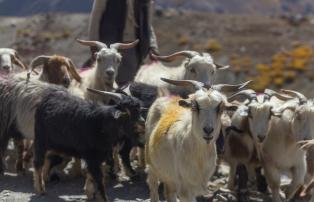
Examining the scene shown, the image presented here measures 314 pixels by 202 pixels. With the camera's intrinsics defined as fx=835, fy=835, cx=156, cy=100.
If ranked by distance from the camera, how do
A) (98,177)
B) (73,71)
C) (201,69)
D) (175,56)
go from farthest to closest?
(175,56) < (73,71) < (201,69) < (98,177)

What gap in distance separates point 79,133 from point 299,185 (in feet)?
9.75

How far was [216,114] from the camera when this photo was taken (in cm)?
836

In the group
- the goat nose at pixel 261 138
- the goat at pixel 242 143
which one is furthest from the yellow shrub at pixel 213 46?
the goat nose at pixel 261 138

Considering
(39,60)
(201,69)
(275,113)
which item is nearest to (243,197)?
(275,113)

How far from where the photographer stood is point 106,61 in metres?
11.6

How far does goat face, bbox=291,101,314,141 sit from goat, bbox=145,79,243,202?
1.69m

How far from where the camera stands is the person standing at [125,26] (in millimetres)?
13656

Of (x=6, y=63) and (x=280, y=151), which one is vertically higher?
(x=6, y=63)

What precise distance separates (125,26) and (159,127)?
4.67m

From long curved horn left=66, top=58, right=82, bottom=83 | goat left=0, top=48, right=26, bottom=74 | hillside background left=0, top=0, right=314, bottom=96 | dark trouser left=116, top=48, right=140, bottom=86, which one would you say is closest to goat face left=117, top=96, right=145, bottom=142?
long curved horn left=66, top=58, right=82, bottom=83

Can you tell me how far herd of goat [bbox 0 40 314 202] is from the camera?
8.82 meters

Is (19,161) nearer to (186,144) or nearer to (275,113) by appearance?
(275,113)

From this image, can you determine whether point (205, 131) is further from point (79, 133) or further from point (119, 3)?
point (119, 3)

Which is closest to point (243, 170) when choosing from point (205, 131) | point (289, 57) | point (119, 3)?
point (205, 131)
